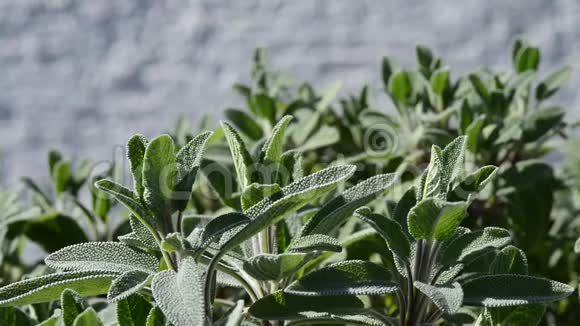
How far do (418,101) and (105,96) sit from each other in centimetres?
233

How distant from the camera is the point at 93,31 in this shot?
12.9 feet

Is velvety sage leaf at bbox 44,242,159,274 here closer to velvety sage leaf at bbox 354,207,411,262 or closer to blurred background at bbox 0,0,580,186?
velvety sage leaf at bbox 354,207,411,262

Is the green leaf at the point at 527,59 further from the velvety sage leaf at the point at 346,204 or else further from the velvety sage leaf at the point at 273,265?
the velvety sage leaf at the point at 273,265

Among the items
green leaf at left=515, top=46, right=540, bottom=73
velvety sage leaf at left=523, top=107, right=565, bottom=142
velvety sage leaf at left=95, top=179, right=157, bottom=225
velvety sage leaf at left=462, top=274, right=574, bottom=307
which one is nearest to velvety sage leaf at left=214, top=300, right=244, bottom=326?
velvety sage leaf at left=95, top=179, right=157, bottom=225

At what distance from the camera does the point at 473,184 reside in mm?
1017

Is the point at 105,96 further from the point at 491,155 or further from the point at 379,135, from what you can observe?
the point at 491,155

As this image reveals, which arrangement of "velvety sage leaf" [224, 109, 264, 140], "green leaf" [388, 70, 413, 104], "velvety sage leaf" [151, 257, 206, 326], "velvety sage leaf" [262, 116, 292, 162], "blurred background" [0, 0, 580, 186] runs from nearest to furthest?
"velvety sage leaf" [151, 257, 206, 326] < "velvety sage leaf" [262, 116, 292, 162] < "green leaf" [388, 70, 413, 104] < "velvety sage leaf" [224, 109, 264, 140] < "blurred background" [0, 0, 580, 186]

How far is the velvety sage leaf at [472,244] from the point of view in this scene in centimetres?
99

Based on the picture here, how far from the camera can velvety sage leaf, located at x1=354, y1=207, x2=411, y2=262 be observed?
0.95m

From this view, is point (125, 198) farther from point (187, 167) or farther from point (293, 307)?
point (293, 307)

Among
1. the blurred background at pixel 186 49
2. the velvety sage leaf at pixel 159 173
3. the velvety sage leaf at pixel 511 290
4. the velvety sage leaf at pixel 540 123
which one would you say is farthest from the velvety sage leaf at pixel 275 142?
the blurred background at pixel 186 49

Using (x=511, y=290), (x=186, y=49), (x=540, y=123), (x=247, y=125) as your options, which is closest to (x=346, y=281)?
(x=511, y=290)

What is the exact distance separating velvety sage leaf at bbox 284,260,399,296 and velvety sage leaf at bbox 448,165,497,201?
0.13 m

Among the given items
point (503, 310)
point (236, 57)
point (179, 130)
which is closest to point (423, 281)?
point (503, 310)
